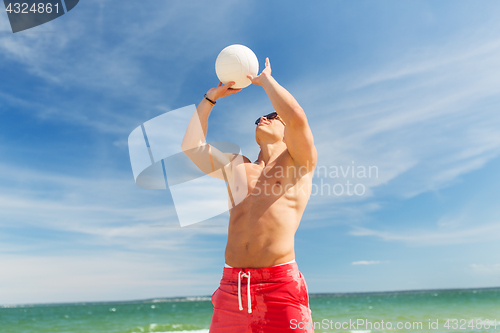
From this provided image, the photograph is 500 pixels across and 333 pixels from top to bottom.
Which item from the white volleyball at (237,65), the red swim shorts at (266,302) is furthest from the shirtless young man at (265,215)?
the white volleyball at (237,65)

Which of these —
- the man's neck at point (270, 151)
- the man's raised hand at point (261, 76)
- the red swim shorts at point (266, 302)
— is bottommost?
the red swim shorts at point (266, 302)

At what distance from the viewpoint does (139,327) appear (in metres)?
19.5

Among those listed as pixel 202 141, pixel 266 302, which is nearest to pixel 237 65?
pixel 202 141

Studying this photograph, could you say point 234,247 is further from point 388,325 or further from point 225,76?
point 388,325

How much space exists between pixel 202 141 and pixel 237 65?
79cm

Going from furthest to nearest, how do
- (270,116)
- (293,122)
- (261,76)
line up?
(270,116), (261,76), (293,122)

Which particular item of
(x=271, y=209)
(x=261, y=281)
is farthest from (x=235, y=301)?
(x=271, y=209)

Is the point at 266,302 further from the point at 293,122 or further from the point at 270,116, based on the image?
the point at 270,116

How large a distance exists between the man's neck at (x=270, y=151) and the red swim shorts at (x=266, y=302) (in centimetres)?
101

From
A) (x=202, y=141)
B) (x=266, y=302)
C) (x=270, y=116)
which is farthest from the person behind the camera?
(x=270, y=116)

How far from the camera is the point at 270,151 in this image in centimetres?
338

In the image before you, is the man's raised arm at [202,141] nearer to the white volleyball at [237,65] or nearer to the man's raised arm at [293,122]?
the white volleyball at [237,65]

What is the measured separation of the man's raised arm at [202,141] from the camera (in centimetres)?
327

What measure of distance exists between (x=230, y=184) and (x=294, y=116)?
37.6 inches
